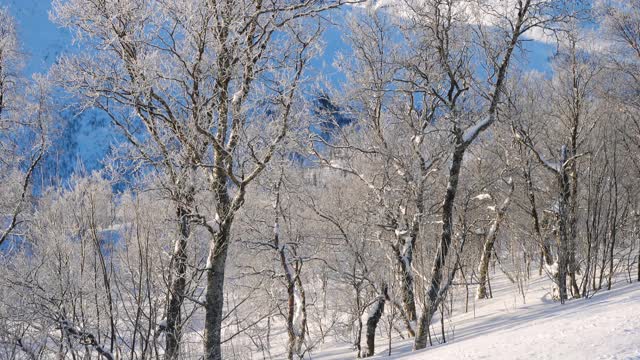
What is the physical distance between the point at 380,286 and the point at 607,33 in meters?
10.4

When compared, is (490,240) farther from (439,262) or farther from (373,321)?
(439,262)

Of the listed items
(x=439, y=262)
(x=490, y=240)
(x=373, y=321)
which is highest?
(x=490, y=240)

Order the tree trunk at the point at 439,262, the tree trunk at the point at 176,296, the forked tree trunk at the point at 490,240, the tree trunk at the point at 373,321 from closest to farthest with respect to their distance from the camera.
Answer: the tree trunk at the point at 176,296, the tree trunk at the point at 439,262, the tree trunk at the point at 373,321, the forked tree trunk at the point at 490,240

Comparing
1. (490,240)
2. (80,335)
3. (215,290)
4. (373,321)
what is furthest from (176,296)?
(490,240)

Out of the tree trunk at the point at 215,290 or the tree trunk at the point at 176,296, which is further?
the tree trunk at the point at 215,290

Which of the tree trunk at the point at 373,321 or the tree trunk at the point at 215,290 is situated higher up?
the tree trunk at the point at 215,290

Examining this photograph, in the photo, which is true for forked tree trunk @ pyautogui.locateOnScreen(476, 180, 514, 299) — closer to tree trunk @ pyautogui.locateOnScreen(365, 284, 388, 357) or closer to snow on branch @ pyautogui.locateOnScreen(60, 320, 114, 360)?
tree trunk @ pyautogui.locateOnScreen(365, 284, 388, 357)

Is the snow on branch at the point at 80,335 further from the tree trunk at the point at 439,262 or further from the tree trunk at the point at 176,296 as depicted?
the tree trunk at the point at 439,262

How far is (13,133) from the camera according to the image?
12.0m

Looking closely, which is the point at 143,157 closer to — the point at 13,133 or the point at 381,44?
the point at 13,133

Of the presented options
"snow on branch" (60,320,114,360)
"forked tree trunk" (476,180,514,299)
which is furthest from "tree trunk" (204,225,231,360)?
"forked tree trunk" (476,180,514,299)

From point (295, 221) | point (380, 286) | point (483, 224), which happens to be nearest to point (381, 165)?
point (380, 286)

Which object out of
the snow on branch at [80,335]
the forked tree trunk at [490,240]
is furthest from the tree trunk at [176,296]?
the forked tree trunk at [490,240]

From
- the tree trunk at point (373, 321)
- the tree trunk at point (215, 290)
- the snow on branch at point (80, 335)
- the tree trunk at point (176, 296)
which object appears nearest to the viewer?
the snow on branch at point (80, 335)
